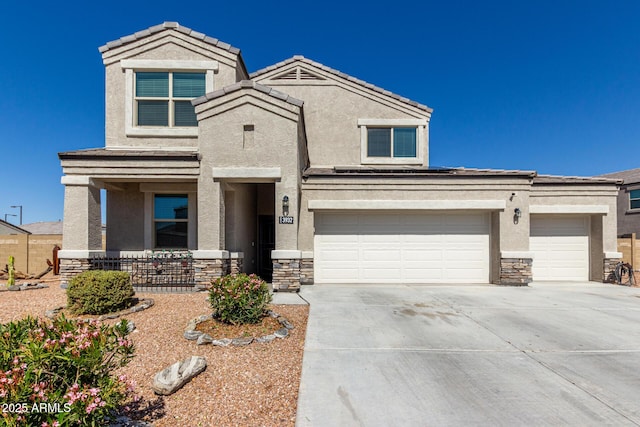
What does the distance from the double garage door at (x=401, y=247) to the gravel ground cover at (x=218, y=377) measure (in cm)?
425

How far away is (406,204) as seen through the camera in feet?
33.8

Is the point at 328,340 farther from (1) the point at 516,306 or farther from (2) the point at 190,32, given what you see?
(2) the point at 190,32

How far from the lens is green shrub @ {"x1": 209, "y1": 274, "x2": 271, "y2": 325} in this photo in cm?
543

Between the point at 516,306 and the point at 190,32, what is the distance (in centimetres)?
1242

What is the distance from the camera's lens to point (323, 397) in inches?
136

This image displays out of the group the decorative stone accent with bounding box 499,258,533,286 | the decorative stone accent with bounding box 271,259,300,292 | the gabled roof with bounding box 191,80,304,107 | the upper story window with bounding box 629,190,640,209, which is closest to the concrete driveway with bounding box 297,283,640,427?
the decorative stone accent with bounding box 271,259,300,292

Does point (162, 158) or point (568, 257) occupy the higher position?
point (162, 158)

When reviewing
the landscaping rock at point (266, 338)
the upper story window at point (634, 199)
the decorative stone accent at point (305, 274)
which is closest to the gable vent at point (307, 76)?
the decorative stone accent at point (305, 274)

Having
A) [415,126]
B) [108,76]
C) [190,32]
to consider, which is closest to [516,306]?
[415,126]

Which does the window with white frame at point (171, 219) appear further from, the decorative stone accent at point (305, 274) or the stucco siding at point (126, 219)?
the decorative stone accent at point (305, 274)

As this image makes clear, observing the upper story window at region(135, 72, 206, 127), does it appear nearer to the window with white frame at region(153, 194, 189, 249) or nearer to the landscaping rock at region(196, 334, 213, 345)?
the window with white frame at region(153, 194, 189, 249)

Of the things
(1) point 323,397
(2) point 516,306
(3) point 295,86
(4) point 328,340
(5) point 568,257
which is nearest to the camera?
(1) point 323,397

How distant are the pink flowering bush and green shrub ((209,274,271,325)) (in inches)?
102

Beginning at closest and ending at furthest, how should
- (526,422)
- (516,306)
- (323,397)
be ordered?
(526,422) → (323,397) → (516,306)
